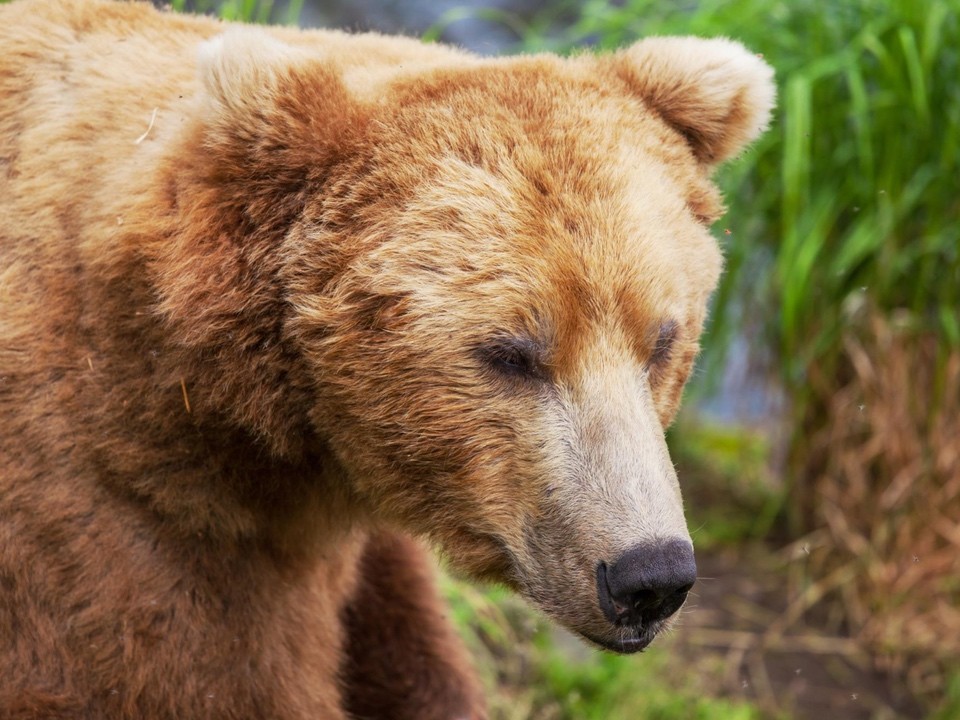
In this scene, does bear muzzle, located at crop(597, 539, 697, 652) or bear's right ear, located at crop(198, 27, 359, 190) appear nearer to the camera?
bear muzzle, located at crop(597, 539, 697, 652)

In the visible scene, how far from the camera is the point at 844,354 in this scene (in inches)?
256

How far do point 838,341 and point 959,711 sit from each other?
1961mm

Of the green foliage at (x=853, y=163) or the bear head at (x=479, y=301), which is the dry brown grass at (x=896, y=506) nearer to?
the green foliage at (x=853, y=163)

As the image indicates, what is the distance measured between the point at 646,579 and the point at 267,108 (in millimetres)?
1367

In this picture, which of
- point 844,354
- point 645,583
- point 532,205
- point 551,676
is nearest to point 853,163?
point 844,354

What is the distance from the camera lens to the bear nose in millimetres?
2604

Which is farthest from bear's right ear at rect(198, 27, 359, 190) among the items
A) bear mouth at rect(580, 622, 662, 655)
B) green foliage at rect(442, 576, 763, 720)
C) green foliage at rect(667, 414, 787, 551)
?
green foliage at rect(667, 414, 787, 551)

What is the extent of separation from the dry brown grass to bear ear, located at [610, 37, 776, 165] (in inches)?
126

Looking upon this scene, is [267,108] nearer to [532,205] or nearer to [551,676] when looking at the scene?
[532,205]

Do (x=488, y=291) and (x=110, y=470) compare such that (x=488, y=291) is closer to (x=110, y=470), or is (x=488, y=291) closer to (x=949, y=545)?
(x=110, y=470)

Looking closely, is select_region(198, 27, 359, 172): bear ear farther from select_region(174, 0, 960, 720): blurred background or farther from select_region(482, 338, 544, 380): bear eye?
select_region(174, 0, 960, 720): blurred background

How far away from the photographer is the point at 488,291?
272 centimetres

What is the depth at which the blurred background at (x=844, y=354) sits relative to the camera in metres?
5.88

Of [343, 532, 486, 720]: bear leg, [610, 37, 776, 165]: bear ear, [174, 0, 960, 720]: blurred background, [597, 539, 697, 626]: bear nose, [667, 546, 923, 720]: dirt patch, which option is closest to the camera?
[597, 539, 697, 626]: bear nose
